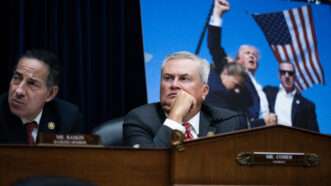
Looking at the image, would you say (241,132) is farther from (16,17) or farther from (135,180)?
(16,17)

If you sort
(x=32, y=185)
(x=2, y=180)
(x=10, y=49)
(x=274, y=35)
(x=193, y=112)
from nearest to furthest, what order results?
(x=32, y=185) → (x=2, y=180) → (x=193, y=112) → (x=10, y=49) → (x=274, y=35)

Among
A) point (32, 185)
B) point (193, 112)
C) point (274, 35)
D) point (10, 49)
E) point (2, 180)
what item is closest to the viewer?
point (32, 185)

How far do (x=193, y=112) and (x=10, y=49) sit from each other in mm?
1438

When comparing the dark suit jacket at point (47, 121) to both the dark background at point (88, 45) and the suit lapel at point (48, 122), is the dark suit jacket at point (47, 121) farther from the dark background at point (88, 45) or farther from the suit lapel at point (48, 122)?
the dark background at point (88, 45)

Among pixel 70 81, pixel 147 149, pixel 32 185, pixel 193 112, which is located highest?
pixel 70 81

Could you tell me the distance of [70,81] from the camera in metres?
3.88

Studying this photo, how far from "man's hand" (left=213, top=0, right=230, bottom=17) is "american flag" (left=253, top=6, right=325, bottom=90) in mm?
240

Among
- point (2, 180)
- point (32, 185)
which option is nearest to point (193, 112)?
point (2, 180)

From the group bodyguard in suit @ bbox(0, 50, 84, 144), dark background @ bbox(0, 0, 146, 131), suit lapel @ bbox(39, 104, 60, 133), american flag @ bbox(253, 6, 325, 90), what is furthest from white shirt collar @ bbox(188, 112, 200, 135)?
american flag @ bbox(253, 6, 325, 90)

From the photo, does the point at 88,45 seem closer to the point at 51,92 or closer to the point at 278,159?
the point at 51,92

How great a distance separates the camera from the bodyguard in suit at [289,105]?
409 cm

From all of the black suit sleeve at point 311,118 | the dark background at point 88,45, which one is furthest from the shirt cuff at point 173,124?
the black suit sleeve at point 311,118

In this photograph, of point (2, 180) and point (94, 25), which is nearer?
point (2, 180)

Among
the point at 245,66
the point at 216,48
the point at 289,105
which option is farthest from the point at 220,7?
the point at 289,105
